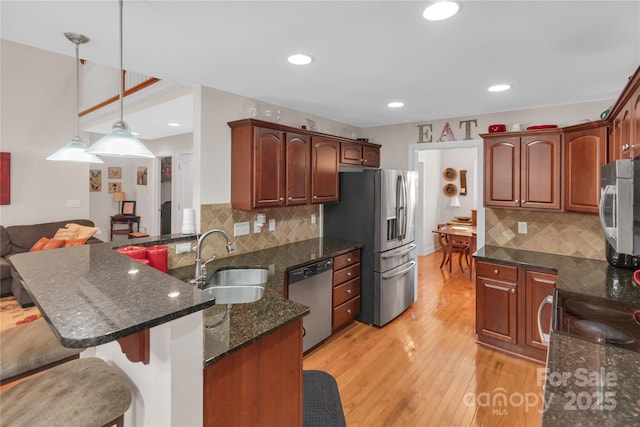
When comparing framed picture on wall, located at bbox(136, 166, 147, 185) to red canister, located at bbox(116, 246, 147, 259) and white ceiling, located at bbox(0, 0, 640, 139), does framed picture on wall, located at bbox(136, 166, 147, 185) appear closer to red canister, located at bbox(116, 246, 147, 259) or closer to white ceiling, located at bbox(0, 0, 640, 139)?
white ceiling, located at bbox(0, 0, 640, 139)

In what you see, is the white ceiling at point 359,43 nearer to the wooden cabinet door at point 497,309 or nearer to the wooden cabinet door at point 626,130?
the wooden cabinet door at point 626,130

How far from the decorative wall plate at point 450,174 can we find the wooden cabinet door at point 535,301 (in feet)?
17.2

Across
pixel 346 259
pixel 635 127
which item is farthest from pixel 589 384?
pixel 346 259

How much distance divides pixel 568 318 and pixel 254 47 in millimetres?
2634

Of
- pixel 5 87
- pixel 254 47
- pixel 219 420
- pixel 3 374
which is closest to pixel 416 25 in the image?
pixel 254 47

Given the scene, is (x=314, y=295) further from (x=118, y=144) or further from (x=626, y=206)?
(x=626, y=206)

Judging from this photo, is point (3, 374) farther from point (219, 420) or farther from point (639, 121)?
point (639, 121)

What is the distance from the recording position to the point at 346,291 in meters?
3.43

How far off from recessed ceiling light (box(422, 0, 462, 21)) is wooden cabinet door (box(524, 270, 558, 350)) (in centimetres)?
229

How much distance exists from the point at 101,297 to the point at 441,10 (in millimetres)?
1845

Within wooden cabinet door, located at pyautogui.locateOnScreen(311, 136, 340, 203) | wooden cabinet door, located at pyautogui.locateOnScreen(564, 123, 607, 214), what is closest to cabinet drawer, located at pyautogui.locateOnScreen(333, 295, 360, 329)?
wooden cabinet door, located at pyautogui.locateOnScreen(311, 136, 340, 203)

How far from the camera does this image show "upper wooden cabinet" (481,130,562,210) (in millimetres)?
2949

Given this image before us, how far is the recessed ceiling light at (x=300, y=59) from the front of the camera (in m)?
2.11

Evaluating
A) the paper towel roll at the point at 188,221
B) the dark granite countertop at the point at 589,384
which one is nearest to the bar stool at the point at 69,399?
the dark granite countertop at the point at 589,384
